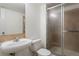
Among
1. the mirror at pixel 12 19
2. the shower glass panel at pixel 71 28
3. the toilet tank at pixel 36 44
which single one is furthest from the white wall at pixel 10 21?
the shower glass panel at pixel 71 28

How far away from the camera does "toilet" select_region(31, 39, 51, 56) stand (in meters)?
1.58

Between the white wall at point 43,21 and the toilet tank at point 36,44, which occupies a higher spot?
the white wall at point 43,21

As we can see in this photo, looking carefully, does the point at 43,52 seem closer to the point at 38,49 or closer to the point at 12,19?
the point at 38,49

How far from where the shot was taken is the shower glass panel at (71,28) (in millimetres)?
1683

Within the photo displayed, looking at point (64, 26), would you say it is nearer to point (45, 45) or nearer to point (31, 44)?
point (45, 45)

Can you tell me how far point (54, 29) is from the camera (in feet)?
5.64

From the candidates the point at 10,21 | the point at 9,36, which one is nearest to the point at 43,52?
the point at 9,36

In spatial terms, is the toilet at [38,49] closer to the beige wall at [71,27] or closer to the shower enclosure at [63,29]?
the shower enclosure at [63,29]

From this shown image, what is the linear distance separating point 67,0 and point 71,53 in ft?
2.78

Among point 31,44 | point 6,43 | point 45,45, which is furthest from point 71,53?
point 6,43

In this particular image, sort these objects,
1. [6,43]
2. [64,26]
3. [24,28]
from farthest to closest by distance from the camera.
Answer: [64,26] → [24,28] → [6,43]

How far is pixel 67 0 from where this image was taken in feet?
5.13

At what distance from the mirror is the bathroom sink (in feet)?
0.41

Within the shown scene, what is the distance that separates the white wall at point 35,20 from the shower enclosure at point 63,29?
13cm
